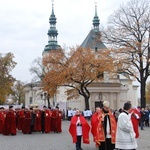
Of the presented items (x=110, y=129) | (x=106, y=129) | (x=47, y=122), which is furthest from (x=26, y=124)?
(x=110, y=129)

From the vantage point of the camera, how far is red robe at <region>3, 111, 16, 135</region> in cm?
2189

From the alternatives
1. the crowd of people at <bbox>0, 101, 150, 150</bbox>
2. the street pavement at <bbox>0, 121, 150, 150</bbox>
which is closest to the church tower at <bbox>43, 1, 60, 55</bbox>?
the crowd of people at <bbox>0, 101, 150, 150</bbox>

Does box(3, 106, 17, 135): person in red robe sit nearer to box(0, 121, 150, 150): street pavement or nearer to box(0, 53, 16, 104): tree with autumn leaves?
box(0, 121, 150, 150): street pavement

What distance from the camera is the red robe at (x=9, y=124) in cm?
2189

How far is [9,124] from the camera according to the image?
22031mm

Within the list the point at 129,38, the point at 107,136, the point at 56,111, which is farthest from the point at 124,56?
the point at 107,136

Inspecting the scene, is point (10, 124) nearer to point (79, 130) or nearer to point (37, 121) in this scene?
point (37, 121)

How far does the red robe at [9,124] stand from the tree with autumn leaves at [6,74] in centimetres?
3124

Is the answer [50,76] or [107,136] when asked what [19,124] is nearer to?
[107,136]

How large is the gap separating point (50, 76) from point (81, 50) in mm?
5291

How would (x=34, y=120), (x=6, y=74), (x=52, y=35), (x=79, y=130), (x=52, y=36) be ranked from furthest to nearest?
(x=52, y=36)
(x=52, y=35)
(x=6, y=74)
(x=34, y=120)
(x=79, y=130)

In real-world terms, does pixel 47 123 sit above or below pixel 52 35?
below

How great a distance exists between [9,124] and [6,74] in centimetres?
3361

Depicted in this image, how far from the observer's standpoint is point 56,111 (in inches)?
933
